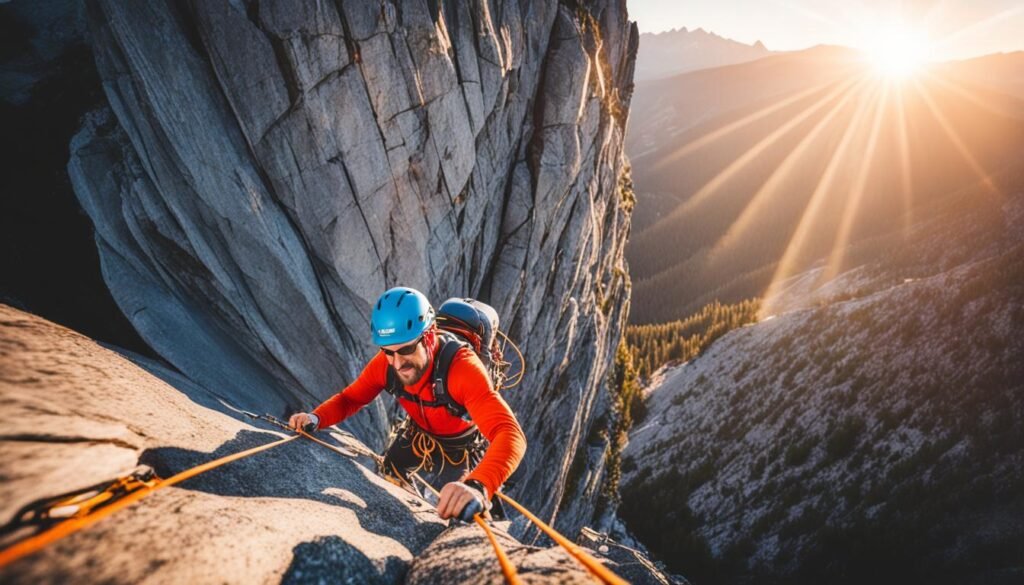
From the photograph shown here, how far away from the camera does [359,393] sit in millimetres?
6633

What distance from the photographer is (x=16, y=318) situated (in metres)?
4.05

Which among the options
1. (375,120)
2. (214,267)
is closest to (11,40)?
(214,267)

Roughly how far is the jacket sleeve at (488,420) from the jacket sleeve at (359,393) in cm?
142

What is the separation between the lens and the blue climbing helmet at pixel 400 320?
5.86m

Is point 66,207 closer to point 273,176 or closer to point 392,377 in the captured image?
point 273,176

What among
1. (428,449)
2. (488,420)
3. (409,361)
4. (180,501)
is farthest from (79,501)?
(428,449)

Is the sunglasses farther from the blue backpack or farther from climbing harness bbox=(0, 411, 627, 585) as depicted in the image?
climbing harness bbox=(0, 411, 627, 585)

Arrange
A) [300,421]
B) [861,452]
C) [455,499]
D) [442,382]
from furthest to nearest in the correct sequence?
[861,452], [300,421], [442,382], [455,499]

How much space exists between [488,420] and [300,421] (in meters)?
2.92

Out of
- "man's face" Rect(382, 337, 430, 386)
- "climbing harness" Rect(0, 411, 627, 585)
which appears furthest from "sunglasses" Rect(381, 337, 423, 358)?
"climbing harness" Rect(0, 411, 627, 585)

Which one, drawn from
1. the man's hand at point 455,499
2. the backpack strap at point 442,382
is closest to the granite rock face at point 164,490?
the man's hand at point 455,499

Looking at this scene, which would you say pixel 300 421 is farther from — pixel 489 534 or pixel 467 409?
pixel 489 534

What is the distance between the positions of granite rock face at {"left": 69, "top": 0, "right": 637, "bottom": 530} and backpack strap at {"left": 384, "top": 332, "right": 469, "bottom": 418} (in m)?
4.19

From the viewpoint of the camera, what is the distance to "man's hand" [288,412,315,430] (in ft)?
20.0
